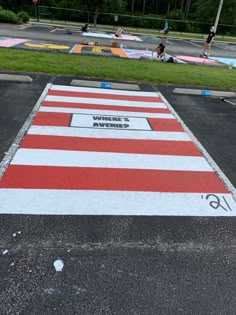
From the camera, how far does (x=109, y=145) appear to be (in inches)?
231

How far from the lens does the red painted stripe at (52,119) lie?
260 inches

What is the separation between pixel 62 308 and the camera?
2.59m

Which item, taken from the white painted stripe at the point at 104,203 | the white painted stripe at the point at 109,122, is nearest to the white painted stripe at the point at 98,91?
the white painted stripe at the point at 109,122

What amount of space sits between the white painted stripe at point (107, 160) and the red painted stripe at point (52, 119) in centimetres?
137

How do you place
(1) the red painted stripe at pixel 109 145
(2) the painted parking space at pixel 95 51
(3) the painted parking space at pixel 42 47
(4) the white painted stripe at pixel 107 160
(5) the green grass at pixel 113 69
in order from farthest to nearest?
(2) the painted parking space at pixel 95 51
(3) the painted parking space at pixel 42 47
(5) the green grass at pixel 113 69
(1) the red painted stripe at pixel 109 145
(4) the white painted stripe at pixel 107 160

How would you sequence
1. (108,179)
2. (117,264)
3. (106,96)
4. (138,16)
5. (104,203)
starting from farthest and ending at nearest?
(138,16)
(106,96)
(108,179)
(104,203)
(117,264)

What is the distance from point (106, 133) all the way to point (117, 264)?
369 cm

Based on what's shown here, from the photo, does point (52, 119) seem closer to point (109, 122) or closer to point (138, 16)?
point (109, 122)

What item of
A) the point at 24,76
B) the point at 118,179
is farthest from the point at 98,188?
the point at 24,76

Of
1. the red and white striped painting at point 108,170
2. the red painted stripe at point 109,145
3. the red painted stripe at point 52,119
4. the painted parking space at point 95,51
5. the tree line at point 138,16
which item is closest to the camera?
the red and white striped painting at point 108,170

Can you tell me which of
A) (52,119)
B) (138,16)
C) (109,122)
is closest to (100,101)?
(109,122)

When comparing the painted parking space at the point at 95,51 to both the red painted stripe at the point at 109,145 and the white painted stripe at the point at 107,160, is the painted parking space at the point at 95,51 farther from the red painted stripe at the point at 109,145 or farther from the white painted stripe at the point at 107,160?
the white painted stripe at the point at 107,160

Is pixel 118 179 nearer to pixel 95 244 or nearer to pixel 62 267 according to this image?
pixel 95 244

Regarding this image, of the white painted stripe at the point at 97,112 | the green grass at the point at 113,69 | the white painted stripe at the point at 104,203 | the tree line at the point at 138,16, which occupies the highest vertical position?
the white painted stripe at the point at 104,203
